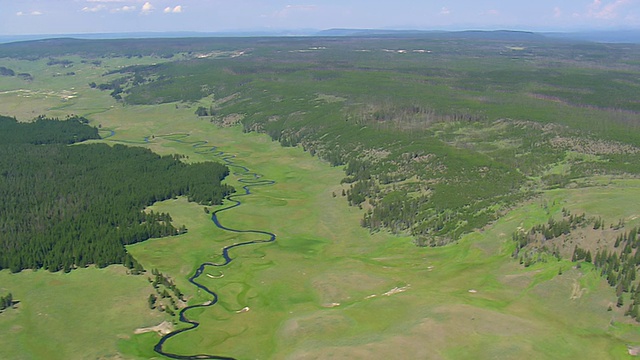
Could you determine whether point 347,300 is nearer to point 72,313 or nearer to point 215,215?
point 72,313

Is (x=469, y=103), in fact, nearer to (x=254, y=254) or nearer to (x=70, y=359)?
(x=254, y=254)

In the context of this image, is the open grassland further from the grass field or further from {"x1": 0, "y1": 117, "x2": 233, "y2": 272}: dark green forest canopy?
{"x1": 0, "y1": 117, "x2": 233, "y2": 272}: dark green forest canopy

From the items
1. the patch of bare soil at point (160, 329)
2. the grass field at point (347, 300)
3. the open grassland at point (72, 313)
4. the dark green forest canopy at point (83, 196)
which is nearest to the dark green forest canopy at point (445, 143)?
the grass field at point (347, 300)

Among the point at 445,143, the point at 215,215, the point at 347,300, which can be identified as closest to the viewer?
the point at 347,300

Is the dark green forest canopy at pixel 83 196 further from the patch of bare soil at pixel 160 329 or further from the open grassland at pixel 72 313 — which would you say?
the patch of bare soil at pixel 160 329

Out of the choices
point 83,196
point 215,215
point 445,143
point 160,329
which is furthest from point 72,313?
point 445,143

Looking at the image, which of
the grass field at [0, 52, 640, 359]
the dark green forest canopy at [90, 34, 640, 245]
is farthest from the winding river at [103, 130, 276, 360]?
the dark green forest canopy at [90, 34, 640, 245]

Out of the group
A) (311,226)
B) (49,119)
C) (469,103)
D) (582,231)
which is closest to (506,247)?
(582,231)
